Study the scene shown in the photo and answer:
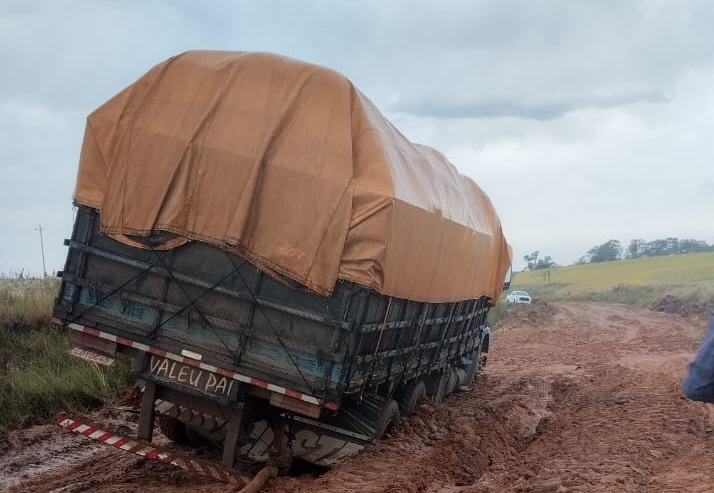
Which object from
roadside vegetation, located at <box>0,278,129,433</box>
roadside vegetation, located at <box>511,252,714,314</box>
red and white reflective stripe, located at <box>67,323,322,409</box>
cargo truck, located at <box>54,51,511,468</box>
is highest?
roadside vegetation, located at <box>511,252,714,314</box>

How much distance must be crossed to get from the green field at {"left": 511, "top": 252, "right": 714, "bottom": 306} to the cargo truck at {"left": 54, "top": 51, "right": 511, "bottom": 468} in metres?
40.1

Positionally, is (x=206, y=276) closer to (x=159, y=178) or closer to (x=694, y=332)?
(x=159, y=178)

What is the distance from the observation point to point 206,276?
666 cm

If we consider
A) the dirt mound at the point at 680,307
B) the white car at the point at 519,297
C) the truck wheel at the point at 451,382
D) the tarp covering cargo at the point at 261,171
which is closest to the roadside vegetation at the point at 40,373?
the tarp covering cargo at the point at 261,171

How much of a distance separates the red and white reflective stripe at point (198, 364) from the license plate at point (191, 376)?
3.2 inches

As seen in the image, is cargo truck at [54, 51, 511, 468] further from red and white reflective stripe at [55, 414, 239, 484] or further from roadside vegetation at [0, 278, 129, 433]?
roadside vegetation at [0, 278, 129, 433]

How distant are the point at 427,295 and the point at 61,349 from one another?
6150 mm

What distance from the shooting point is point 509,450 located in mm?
9039

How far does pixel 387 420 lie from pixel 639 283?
57614 millimetres

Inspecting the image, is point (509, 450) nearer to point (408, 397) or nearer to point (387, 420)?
point (408, 397)

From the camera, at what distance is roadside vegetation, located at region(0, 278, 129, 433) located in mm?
9586

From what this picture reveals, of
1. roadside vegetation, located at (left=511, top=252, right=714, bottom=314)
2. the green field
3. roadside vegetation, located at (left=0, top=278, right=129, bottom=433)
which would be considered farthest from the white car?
roadside vegetation, located at (left=0, top=278, right=129, bottom=433)

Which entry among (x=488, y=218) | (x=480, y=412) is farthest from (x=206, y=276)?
(x=488, y=218)

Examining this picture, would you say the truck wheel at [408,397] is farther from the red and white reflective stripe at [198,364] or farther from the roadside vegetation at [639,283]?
the roadside vegetation at [639,283]
